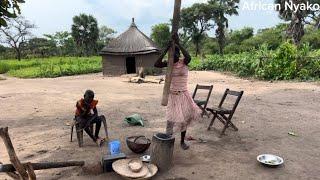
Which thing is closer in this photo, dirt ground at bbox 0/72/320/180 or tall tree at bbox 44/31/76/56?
dirt ground at bbox 0/72/320/180

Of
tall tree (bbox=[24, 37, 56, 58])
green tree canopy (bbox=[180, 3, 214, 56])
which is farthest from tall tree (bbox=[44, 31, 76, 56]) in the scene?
green tree canopy (bbox=[180, 3, 214, 56])

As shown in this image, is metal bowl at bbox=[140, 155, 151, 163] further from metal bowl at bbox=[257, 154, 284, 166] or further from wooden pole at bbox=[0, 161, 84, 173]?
metal bowl at bbox=[257, 154, 284, 166]

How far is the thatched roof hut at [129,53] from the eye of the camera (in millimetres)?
24609

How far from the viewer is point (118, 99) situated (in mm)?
12273

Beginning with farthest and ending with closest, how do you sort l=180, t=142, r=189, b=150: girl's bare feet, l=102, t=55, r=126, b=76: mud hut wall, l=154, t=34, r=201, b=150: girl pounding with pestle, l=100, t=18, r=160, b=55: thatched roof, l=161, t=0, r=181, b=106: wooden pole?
l=102, t=55, r=126, b=76: mud hut wall → l=100, t=18, r=160, b=55: thatched roof → l=180, t=142, r=189, b=150: girl's bare feet → l=154, t=34, r=201, b=150: girl pounding with pestle → l=161, t=0, r=181, b=106: wooden pole

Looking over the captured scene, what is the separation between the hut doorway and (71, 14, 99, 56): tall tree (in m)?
24.5

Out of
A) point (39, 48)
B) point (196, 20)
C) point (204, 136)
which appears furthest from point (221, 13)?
point (204, 136)

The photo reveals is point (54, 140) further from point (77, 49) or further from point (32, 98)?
point (77, 49)

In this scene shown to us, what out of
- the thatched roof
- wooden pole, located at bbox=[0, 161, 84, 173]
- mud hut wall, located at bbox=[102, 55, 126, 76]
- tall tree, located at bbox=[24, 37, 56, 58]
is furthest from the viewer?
tall tree, located at bbox=[24, 37, 56, 58]

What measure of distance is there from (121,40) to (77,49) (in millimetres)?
28837

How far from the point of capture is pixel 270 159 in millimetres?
5660

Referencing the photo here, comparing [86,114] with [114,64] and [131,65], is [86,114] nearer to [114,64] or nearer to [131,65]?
[114,64]

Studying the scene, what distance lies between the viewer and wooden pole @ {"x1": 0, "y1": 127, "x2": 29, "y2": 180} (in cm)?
395

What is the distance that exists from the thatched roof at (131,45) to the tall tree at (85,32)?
24035 mm
